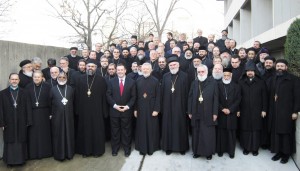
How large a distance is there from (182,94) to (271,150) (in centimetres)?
210

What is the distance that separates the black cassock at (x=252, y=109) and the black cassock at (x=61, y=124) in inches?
142

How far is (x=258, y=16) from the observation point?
1350cm

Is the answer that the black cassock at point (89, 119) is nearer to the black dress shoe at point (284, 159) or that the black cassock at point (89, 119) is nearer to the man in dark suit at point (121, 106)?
the man in dark suit at point (121, 106)

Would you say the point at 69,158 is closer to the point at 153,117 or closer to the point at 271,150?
the point at 153,117

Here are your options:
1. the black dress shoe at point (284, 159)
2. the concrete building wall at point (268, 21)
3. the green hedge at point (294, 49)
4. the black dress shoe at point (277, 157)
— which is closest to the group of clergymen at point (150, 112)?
the black dress shoe at point (277, 157)

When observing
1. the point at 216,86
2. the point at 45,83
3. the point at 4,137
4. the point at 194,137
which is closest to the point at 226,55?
the point at 216,86

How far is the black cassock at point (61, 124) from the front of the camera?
6444 millimetres

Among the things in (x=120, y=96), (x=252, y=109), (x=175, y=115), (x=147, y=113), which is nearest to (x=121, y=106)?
(x=120, y=96)

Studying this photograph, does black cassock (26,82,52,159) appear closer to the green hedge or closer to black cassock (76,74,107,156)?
black cassock (76,74,107,156)

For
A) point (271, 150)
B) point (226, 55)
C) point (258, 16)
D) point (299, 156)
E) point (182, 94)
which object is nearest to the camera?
point (299, 156)

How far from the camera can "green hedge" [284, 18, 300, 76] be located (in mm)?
6242

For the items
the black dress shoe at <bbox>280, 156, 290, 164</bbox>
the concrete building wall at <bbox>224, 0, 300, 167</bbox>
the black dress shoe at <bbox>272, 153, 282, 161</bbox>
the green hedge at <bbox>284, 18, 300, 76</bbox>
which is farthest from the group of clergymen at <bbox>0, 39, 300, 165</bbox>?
the concrete building wall at <bbox>224, 0, 300, 167</bbox>

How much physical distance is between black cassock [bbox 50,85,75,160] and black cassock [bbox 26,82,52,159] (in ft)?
0.43

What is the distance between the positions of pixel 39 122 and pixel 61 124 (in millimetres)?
449
